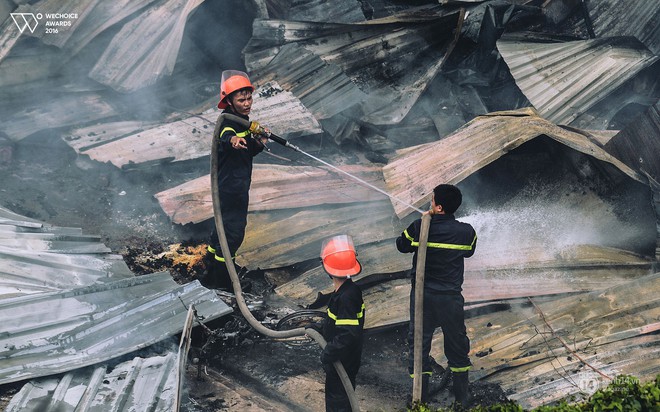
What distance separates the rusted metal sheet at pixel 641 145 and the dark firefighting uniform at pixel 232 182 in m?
4.45

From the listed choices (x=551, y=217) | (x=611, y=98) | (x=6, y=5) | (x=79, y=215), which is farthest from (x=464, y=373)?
(x=6, y=5)

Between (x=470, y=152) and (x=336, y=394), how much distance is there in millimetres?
3686

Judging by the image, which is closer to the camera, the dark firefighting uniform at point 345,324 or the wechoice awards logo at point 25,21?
the dark firefighting uniform at point 345,324

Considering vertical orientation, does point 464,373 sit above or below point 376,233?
below

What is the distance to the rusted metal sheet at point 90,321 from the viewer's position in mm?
4812

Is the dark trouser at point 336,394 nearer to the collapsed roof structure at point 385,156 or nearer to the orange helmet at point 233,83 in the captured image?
the collapsed roof structure at point 385,156

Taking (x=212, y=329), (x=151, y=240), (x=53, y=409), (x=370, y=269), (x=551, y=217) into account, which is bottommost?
(x=53, y=409)

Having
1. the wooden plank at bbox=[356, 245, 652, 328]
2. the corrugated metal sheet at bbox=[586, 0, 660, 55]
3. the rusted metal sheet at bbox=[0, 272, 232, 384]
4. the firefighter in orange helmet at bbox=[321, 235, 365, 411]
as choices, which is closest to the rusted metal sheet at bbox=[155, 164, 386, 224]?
the wooden plank at bbox=[356, 245, 652, 328]

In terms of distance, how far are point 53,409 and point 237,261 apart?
10.3 feet

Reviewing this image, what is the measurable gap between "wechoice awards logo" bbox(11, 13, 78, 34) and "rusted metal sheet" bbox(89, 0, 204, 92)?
821 mm

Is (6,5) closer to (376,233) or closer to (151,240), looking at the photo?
(151,240)

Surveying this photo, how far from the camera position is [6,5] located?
1045 centimetres

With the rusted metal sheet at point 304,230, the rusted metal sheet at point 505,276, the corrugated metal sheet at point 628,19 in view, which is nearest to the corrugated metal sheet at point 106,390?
the rusted metal sheet at point 505,276

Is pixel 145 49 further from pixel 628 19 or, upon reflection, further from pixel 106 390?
pixel 628 19
